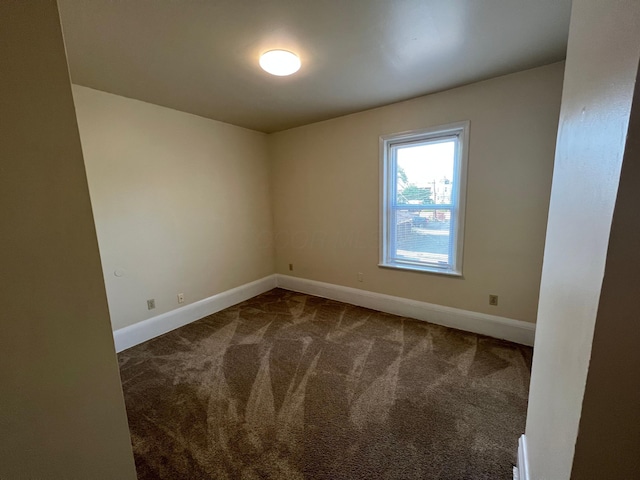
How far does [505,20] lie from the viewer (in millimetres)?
1561

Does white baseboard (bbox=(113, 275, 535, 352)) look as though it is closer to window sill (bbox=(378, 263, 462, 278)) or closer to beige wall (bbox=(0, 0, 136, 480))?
window sill (bbox=(378, 263, 462, 278))

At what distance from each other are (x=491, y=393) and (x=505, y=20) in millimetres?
2456

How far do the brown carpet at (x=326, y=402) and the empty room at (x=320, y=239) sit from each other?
0.06 feet

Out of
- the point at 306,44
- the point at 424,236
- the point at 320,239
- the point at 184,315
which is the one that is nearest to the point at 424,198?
the point at 424,236

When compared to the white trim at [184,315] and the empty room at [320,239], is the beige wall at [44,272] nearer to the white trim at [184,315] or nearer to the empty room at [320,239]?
the empty room at [320,239]

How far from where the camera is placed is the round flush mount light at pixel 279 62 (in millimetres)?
1819

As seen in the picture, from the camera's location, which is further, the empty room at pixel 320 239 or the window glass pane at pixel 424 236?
the window glass pane at pixel 424 236

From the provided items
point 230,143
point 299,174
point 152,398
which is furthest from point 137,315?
point 299,174

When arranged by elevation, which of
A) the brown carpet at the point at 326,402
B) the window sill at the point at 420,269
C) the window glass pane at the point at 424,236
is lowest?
the brown carpet at the point at 326,402

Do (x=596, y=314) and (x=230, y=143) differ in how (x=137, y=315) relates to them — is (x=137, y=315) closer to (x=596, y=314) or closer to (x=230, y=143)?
(x=230, y=143)

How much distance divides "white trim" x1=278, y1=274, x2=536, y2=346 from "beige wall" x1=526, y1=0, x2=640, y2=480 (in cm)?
210

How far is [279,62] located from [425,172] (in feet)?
6.09

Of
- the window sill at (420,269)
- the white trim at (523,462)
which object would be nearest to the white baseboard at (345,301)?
the window sill at (420,269)

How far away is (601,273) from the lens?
473 millimetres
